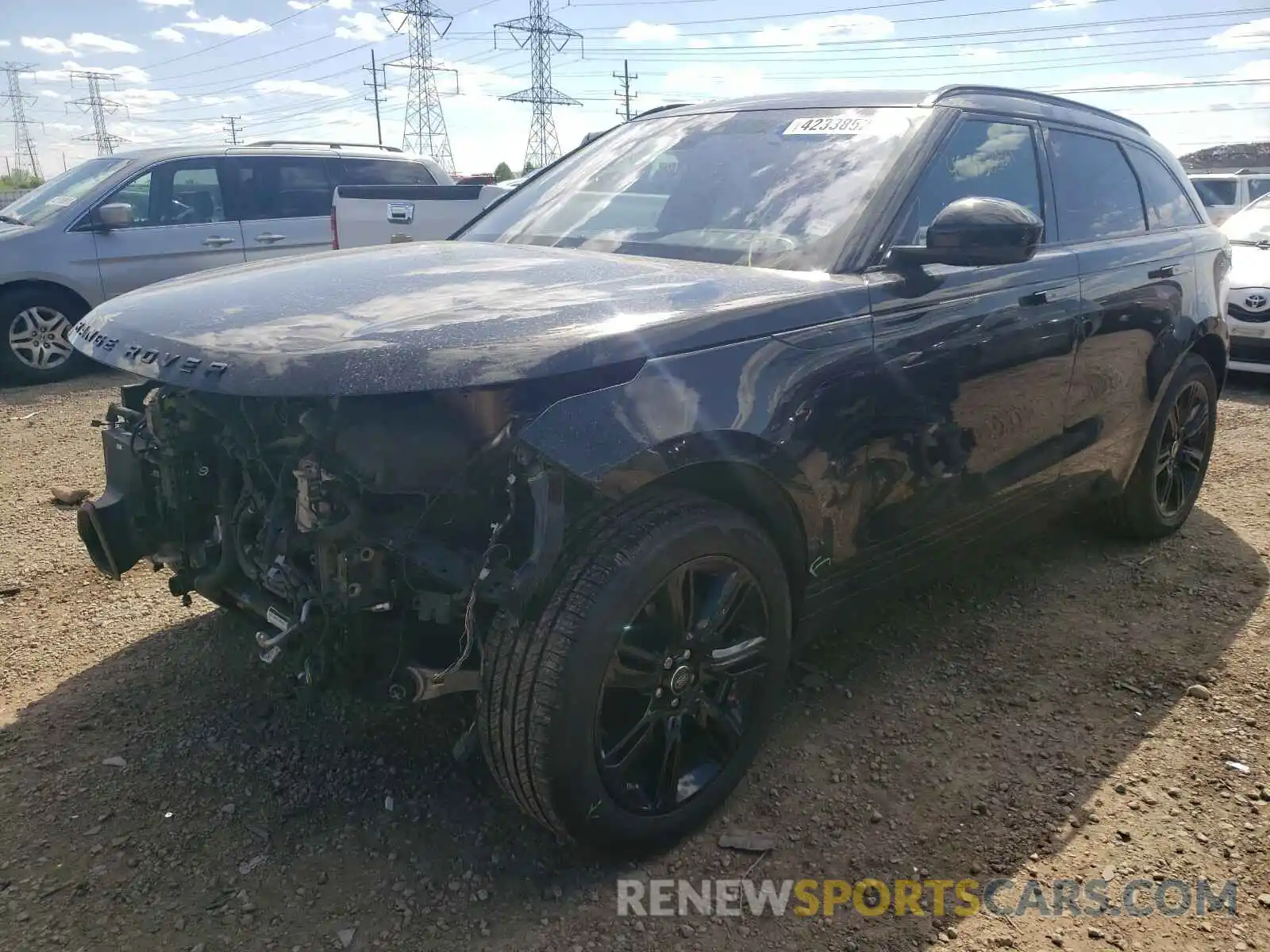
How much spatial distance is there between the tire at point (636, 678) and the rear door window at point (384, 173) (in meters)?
7.81

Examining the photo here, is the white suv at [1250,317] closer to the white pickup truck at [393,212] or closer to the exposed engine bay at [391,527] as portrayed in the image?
the white pickup truck at [393,212]

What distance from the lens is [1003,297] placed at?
310 cm

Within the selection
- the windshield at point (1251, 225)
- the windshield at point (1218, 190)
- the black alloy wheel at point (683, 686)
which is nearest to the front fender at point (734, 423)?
the black alloy wheel at point (683, 686)

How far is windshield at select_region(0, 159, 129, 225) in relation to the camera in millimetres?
8203

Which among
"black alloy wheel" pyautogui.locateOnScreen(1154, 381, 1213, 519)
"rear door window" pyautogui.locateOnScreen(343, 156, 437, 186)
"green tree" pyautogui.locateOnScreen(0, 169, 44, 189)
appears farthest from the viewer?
"green tree" pyautogui.locateOnScreen(0, 169, 44, 189)

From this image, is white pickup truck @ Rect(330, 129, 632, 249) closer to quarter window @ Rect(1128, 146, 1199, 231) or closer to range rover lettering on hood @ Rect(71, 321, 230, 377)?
quarter window @ Rect(1128, 146, 1199, 231)

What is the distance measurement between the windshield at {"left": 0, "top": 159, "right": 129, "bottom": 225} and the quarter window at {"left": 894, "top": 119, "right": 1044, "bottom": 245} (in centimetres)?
760

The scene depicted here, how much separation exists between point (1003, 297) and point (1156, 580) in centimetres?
183

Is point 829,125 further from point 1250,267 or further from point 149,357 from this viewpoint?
point 1250,267

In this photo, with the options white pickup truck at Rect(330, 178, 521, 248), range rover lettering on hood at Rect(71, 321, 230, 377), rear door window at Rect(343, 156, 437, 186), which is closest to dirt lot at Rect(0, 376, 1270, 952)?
range rover lettering on hood at Rect(71, 321, 230, 377)

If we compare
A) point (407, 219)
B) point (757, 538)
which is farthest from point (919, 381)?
point (407, 219)

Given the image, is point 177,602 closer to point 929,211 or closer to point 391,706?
point 391,706

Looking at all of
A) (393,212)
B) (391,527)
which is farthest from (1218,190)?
(391,527)

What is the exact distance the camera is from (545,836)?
2.51 m
